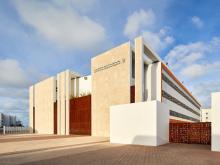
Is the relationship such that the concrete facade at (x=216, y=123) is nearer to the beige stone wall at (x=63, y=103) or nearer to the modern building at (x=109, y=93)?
the modern building at (x=109, y=93)

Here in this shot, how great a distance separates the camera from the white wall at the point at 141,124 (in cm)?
1375

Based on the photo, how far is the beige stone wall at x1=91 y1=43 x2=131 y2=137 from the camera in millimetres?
22344

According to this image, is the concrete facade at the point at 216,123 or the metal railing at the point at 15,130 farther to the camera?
the metal railing at the point at 15,130

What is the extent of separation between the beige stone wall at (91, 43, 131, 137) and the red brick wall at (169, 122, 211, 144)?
6959 mm

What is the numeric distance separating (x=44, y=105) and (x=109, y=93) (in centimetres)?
1820

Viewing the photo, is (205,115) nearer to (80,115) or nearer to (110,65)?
(80,115)

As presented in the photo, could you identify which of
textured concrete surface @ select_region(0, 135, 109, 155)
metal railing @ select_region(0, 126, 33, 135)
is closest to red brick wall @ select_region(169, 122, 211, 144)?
textured concrete surface @ select_region(0, 135, 109, 155)

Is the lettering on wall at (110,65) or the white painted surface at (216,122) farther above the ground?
the lettering on wall at (110,65)

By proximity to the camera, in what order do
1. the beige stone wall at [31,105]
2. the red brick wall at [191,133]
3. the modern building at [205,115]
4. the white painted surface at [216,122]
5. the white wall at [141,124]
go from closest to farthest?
the white painted surface at [216,122] → the white wall at [141,124] → the red brick wall at [191,133] → the beige stone wall at [31,105] → the modern building at [205,115]

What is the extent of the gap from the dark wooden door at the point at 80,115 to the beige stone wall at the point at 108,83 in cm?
148

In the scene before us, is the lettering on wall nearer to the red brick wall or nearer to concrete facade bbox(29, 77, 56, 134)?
the red brick wall

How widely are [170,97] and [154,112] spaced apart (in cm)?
1752

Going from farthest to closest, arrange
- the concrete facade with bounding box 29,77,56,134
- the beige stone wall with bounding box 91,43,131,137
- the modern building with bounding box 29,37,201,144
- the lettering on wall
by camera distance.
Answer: the concrete facade with bounding box 29,77,56,134, the lettering on wall, the beige stone wall with bounding box 91,43,131,137, the modern building with bounding box 29,37,201,144

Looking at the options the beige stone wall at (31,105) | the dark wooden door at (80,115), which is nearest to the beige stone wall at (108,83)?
the dark wooden door at (80,115)
